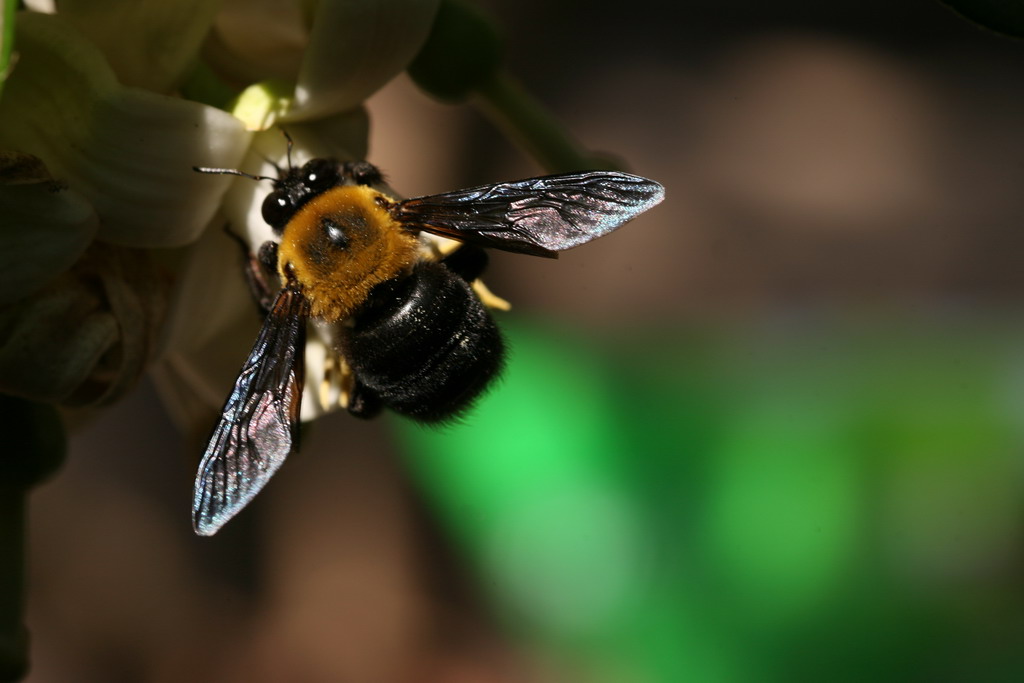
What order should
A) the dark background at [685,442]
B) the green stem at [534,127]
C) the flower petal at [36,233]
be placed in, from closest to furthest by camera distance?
the flower petal at [36,233]
the green stem at [534,127]
the dark background at [685,442]

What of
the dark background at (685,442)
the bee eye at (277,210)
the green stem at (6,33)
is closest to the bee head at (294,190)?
the bee eye at (277,210)

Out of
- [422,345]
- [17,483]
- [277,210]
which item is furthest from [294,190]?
[17,483]

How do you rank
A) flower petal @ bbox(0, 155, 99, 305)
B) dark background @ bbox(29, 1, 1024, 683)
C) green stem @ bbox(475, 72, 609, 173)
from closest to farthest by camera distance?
flower petal @ bbox(0, 155, 99, 305)
green stem @ bbox(475, 72, 609, 173)
dark background @ bbox(29, 1, 1024, 683)

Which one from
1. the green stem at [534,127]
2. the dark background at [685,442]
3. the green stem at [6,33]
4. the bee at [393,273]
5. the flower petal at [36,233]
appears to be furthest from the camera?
the dark background at [685,442]

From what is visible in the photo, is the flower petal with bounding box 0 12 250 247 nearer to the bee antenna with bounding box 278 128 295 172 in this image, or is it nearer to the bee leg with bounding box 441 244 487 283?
the bee antenna with bounding box 278 128 295 172

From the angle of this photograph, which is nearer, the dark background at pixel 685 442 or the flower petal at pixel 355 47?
the flower petal at pixel 355 47

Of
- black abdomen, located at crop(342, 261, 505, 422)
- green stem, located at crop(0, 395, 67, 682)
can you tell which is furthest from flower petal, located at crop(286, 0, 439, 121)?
green stem, located at crop(0, 395, 67, 682)

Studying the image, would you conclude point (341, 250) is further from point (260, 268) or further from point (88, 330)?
point (88, 330)

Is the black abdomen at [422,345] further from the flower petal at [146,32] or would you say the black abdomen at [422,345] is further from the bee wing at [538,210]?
the flower petal at [146,32]

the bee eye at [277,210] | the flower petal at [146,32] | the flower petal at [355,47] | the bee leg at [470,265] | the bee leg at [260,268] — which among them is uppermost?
the flower petal at [355,47]

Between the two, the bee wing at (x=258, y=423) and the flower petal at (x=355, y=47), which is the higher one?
the flower petal at (x=355, y=47)
